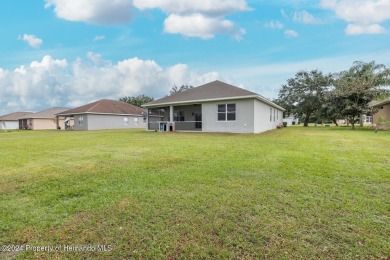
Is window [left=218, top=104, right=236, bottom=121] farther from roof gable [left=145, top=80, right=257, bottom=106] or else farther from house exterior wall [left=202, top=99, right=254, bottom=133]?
roof gable [left=145, top=80, right=257, bottom=106]

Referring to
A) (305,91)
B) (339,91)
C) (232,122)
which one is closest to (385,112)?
(339,91)

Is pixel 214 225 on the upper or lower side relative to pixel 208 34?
lower

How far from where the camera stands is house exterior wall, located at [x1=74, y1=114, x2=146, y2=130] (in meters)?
30.2

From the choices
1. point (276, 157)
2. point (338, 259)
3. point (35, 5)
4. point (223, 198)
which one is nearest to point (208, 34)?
point (35, 5)

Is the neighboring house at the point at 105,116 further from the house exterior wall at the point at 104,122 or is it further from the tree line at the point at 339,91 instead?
the tree line at the point at 339,91

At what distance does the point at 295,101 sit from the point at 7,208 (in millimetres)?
36709

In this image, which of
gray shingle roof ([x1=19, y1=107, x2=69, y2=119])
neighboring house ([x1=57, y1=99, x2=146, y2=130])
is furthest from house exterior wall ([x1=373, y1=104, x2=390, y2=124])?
gray shingle roof ([x1=19, y1=107, x2=69, y2=119])

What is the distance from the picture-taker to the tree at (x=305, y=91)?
106 feet

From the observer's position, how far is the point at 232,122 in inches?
672

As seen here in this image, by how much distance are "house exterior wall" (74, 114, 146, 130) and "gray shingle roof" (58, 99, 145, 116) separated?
60cm

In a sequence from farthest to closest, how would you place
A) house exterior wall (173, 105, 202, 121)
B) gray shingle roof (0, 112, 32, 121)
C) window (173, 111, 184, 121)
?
gray shingle roof (0, 112, 32, 121), window (173, 111, 184, 121), house exterior wall (173, 105, 202, 121)

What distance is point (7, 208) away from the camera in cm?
338

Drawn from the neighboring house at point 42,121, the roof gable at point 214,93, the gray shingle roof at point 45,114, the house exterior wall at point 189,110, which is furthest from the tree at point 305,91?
the gray shingle roof at point 45,114

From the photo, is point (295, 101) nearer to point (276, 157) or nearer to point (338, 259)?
point (276, 157)
